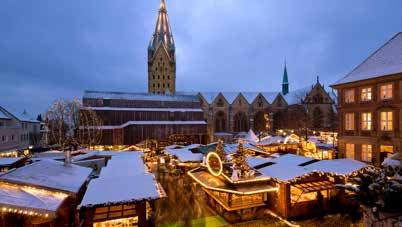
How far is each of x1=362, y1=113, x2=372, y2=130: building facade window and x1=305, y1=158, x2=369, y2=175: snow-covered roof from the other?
38.5 feet

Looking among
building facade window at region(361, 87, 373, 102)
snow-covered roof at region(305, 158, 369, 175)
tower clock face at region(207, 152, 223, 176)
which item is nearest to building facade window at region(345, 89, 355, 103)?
building facade window at region(361, 87, 373, 102)

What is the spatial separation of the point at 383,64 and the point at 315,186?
17587 millimetres

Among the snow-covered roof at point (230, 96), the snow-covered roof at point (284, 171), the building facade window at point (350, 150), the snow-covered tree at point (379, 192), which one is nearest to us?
the snow-covered tree at point (379, 192)

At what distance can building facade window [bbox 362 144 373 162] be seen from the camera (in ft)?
66.6

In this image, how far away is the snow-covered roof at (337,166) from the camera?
11.0 meters

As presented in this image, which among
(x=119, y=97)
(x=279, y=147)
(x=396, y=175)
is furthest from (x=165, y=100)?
(x=396, y=175)

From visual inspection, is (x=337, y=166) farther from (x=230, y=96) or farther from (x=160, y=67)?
(x=160, y=67)

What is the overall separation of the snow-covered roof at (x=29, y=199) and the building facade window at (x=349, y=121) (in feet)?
90.2

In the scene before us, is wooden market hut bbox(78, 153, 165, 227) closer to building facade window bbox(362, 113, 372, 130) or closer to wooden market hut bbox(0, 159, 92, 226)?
wooden market hut bbox(0, 159, 92, 226)

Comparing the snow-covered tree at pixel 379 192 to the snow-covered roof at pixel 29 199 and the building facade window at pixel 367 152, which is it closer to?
the snow-covered roof at pixel 29 199

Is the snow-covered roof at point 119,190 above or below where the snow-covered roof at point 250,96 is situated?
below

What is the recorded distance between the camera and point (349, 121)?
22.7m

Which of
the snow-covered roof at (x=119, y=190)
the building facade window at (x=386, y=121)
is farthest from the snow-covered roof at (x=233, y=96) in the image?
the snow-covered roof at (x=119, y=190)

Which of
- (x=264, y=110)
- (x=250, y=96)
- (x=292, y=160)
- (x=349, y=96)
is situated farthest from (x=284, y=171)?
(x=250, y=96)
